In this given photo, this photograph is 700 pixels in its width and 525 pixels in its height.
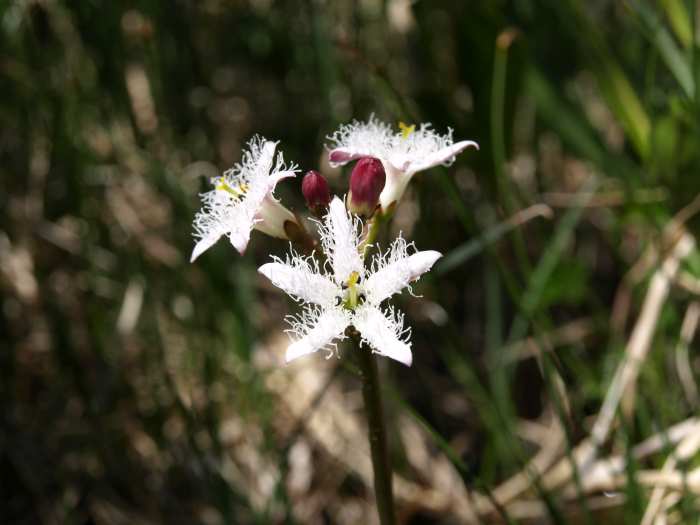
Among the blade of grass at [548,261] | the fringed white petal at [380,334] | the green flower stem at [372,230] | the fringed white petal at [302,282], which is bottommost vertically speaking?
the fringed white petal at [380,334]

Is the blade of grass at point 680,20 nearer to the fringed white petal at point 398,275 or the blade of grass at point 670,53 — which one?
the blade of grass at point 670,53

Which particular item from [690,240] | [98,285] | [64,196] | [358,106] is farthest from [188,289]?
[690,240]

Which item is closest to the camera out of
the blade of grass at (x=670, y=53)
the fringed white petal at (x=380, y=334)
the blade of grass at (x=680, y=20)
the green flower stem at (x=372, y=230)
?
the fringed white petal at (x=380, y=334)

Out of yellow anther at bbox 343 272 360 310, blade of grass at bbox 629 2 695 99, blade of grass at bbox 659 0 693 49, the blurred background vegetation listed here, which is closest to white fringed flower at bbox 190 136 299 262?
yellow anther at bbox 343 272 360 310

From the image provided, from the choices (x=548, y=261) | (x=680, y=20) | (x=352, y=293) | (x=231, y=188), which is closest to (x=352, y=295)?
(x=352, y=293)

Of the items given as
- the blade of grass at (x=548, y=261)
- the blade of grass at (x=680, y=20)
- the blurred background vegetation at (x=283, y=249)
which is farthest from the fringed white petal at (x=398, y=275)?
the blade of grass at (x=680, y=20)

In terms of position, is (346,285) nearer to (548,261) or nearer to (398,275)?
(398,275)
